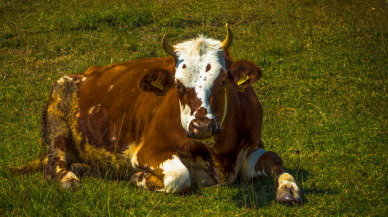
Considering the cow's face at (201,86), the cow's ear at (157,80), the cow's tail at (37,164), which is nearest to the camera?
the cow's face at (201,86)

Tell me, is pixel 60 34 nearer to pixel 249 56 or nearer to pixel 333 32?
pixel 249 56

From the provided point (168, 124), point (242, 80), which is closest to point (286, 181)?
point (242, 80)

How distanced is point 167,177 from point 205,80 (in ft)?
4.69

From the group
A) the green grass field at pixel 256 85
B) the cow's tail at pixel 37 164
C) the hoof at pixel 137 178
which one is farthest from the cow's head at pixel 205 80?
the cow's tail at pixel 37 164

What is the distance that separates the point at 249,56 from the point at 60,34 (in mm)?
6074

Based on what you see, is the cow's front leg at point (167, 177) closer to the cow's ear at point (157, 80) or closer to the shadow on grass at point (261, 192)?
the shadow on grass at point (261, 192)

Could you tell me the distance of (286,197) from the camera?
5.16 metres

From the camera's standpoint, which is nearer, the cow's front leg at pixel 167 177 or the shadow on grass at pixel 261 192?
the shadow on grass at pixel 261 192

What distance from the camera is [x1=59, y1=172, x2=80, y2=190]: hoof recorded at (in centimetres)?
593

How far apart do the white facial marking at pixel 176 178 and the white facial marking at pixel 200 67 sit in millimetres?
638

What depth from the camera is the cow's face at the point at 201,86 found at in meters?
4.95

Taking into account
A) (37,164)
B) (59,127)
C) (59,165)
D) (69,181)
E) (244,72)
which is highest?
(244,72)

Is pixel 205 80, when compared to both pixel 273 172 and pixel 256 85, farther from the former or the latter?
pixel 256 85

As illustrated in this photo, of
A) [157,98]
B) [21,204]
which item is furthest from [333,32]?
[21,204]
